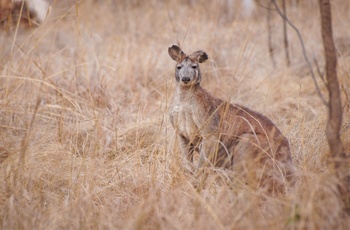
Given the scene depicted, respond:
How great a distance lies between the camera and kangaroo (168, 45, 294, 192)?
141 inches

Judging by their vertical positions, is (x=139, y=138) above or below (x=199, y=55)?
below

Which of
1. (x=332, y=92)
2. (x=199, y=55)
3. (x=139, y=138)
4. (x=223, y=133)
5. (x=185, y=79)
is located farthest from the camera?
(x=139, y=138)

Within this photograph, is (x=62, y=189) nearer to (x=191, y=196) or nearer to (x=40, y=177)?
(x=40, y=177)

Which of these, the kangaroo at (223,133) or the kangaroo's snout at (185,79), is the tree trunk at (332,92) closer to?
the kangaroo at (223,133)

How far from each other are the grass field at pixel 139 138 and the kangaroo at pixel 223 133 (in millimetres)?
147

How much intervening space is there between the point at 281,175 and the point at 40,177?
188 cm

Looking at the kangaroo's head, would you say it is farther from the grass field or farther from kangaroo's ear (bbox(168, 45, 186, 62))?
the grass field

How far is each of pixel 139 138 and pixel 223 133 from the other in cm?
124

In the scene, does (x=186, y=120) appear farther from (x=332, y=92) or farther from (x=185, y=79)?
(x=332, y=92)

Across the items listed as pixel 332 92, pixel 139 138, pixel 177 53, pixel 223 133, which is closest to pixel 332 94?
pixel 332 92

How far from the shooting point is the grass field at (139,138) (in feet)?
10.1

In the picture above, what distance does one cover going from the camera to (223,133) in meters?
3.87

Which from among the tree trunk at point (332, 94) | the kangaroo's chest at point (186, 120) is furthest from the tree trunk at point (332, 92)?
the kangaroo's chest at point (186, 120)

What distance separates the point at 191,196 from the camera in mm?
3352
